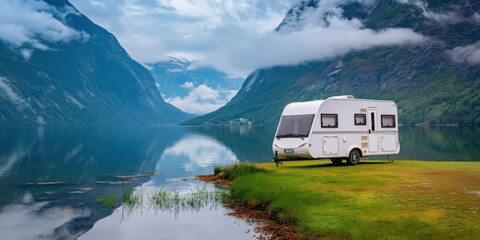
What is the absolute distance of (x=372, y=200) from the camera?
60.8 ft

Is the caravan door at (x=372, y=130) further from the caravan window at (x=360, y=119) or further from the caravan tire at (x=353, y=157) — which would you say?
A: the caravan tire at (x=353, y=157)

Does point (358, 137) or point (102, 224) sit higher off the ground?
point (358, 137)

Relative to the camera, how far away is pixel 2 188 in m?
33.8

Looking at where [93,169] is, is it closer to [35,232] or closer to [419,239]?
[35,232]

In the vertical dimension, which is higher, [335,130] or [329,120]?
[329,120]

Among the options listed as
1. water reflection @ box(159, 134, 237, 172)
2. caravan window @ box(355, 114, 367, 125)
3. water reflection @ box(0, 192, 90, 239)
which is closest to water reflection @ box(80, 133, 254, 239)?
water reflection @ box(0, 192, 90, 239)

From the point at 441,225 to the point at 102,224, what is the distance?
1408cm

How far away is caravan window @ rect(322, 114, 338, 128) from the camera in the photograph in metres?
31.4

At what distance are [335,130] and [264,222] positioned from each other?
14100mm

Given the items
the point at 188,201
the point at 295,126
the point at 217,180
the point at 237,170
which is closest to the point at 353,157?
the point at 295,126

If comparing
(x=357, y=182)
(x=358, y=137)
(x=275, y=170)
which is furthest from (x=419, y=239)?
(x=358, y=137)

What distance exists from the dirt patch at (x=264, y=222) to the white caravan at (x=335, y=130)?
809 centimetres

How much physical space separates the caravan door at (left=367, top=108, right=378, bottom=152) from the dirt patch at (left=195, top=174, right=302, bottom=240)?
13243 millimetres

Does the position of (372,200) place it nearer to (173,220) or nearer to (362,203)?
(362,203)
